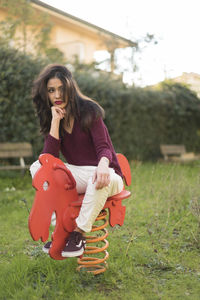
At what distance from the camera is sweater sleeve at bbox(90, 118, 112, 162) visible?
2877mm

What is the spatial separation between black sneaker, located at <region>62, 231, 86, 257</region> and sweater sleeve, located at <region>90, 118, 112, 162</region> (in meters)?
0.65

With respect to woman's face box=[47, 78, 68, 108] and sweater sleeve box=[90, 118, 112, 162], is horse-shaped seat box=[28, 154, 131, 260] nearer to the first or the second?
sweater sleeve box=[90, 118, 112, 162]

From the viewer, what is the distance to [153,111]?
44.8 feet

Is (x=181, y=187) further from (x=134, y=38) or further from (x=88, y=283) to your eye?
(x=134, y=38)

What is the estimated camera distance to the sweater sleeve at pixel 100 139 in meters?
2.88

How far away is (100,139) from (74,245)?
0.86m

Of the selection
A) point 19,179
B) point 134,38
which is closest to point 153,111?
point 134,38

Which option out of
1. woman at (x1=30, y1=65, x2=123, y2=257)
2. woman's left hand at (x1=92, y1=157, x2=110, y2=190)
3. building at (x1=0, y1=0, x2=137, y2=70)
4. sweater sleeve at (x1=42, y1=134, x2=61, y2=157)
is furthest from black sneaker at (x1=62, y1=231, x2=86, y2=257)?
building at (x1=0, y1=0, x2=137, y2=70)

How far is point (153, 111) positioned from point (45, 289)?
37.5ft

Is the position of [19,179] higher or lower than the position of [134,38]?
lower

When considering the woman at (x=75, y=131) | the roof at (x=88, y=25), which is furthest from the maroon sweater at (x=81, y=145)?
the roof at (x=88, y=25)

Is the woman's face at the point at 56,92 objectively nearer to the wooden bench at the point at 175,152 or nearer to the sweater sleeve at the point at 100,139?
the sweater sleeve at the point at 100,139

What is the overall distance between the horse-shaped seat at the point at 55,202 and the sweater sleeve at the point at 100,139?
0.31 meters

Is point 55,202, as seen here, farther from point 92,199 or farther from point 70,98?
point 70,98
